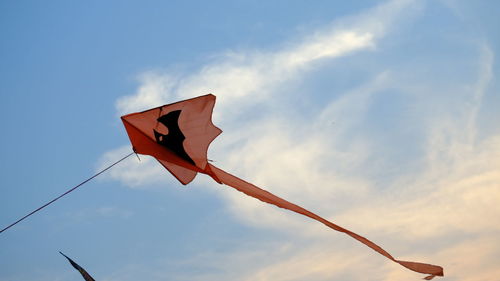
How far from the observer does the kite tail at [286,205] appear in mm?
9859

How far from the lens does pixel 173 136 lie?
10.3 m

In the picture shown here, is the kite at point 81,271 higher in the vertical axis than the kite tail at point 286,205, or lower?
lower

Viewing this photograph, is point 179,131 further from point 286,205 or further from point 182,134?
point 286,205

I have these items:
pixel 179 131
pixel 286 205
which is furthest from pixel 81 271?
pixel 286 205

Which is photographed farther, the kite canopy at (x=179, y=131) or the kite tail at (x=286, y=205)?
the kite canopy at (x=179, y=131)

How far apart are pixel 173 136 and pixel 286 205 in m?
2.58

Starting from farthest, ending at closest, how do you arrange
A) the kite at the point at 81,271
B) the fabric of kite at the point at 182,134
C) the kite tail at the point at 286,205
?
the fabric of kite at the point at 182,134
the kite tail at the point at 286,205
the kite at the point at 81,271

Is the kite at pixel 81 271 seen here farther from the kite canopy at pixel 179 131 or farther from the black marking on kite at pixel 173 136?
the black marking on kite at pixel 173 136

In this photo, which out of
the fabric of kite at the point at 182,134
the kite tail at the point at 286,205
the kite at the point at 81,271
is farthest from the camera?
the fabric of kite at the point at 182,134

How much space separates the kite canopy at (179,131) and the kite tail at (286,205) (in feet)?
1.56

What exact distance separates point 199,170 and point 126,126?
1631 millimetres

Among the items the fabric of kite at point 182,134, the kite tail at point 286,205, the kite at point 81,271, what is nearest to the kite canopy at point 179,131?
the fabric of kite at point 182,134

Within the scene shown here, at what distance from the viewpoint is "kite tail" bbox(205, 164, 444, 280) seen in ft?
32.3

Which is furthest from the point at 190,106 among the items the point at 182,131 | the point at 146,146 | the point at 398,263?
the point at 398,263
